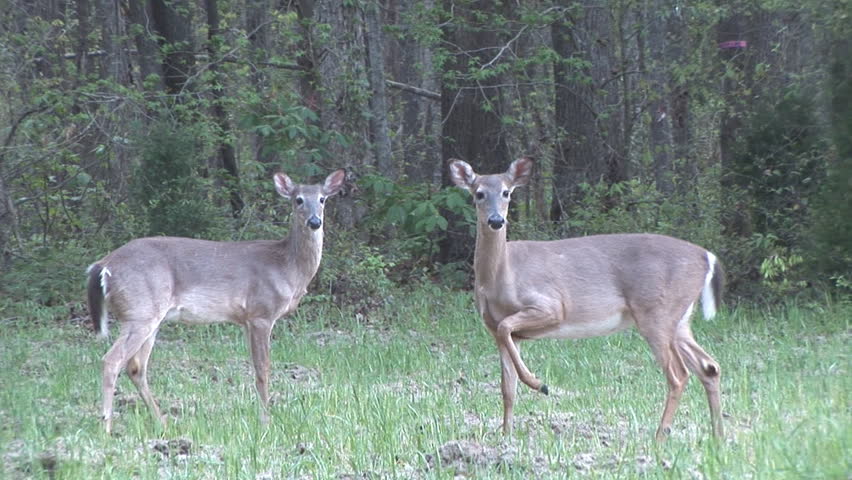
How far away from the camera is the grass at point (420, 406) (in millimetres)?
→ 5270

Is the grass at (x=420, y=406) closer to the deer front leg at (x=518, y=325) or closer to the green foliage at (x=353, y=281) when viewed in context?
the deer front leg at (x=518, y=325)

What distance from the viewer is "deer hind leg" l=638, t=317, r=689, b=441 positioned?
659cm

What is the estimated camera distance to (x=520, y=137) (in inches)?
589

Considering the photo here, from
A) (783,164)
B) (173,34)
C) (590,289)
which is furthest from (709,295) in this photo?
(173,34)

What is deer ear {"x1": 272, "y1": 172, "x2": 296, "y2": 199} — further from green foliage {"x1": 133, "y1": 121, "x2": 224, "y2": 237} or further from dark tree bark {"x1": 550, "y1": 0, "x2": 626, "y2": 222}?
dark tree bark {"x1": 550, "y1": 0, "x2": 626, "y2": 222}

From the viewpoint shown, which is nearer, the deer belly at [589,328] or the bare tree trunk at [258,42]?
the deer belly at [589,328]

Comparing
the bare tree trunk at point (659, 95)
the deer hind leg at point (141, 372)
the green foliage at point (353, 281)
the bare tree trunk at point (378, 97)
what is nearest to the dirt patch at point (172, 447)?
the deer hind leg at point (141, 372)

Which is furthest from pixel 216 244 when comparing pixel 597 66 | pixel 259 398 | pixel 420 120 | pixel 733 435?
pixel 420 120

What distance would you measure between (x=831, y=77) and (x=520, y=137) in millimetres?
5195

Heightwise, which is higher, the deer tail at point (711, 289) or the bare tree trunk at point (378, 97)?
the bare tree trunk at point (378, 97)

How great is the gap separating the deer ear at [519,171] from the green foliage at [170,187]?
221 inches

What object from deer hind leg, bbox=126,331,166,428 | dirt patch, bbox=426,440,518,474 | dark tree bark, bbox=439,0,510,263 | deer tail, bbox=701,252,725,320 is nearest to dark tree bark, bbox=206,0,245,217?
dark tree bark, bbox=439,0,510,263

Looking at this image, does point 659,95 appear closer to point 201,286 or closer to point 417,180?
point 417,180

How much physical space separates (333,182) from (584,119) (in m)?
5.92
